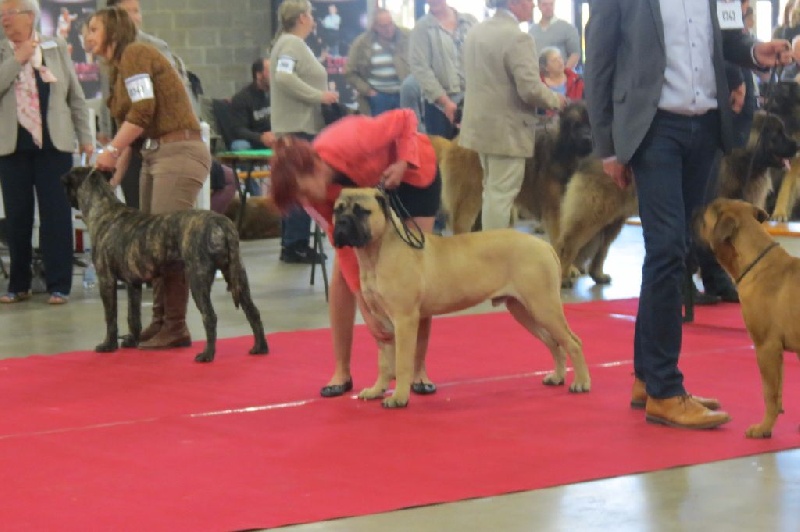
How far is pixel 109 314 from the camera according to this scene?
5.80 metres

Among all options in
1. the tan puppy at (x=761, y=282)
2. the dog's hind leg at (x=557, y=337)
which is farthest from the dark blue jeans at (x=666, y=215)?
the dog's hind leg at (x=557, y=337)

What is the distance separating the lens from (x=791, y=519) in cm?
301

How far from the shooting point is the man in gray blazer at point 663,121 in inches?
153

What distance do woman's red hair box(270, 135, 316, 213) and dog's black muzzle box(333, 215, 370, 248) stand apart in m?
0.18

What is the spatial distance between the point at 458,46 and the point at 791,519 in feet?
28.4

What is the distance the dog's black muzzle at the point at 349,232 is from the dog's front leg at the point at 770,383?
1.29 m

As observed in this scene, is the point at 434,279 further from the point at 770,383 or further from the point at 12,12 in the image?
the point at 12,12

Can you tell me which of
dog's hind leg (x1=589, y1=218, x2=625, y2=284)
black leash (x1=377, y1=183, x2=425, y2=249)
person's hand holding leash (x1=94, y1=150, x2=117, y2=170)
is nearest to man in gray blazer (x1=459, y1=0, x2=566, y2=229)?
dog's hind leg (x1=589, y1=218, x2=625, y2=284)

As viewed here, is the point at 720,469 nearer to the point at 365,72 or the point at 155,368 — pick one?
the point at 155,368

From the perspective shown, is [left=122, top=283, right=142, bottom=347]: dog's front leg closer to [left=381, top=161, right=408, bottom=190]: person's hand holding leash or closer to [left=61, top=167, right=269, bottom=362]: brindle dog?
[left=61, top=167, right=269, bottom=362]: brindle dog

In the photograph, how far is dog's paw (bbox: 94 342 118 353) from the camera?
5797 mm

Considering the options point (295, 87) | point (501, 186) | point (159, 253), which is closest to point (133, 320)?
point (159, 253)

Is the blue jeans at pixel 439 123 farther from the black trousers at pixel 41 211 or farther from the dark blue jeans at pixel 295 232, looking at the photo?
the black trousers at pixel 41 211

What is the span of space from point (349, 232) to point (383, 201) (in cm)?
23
